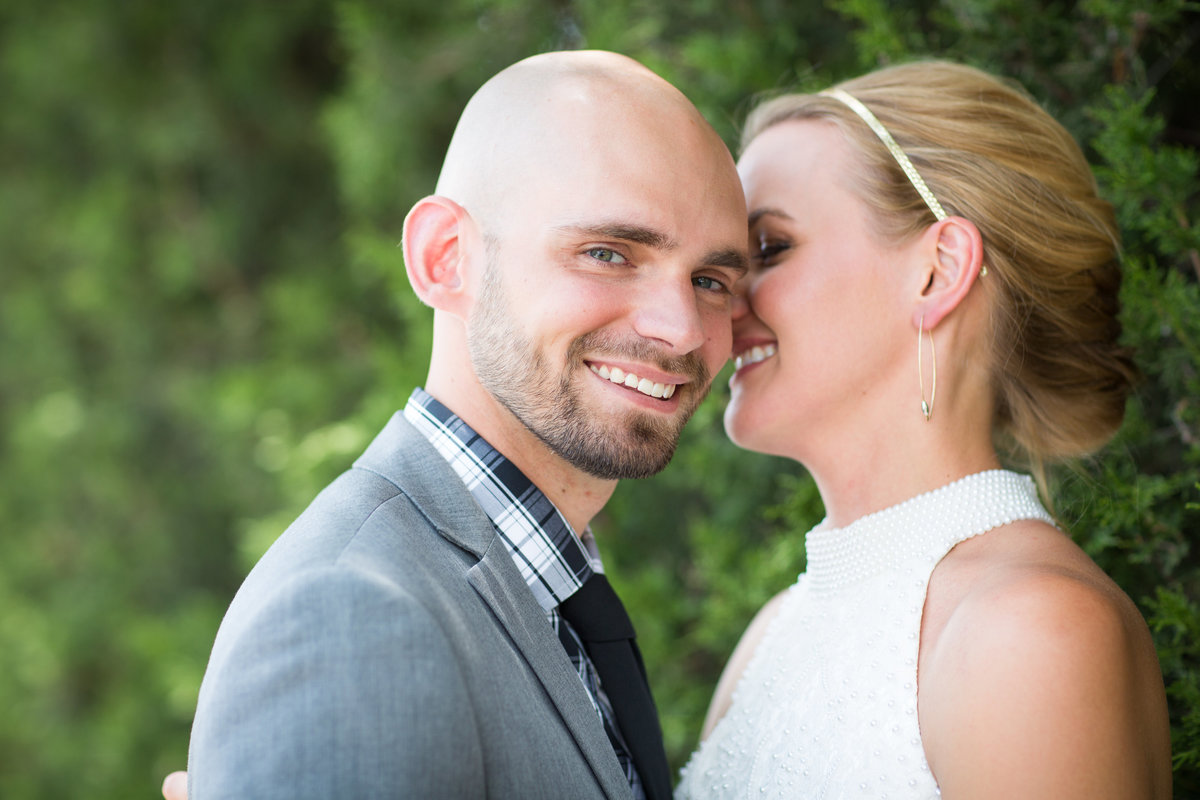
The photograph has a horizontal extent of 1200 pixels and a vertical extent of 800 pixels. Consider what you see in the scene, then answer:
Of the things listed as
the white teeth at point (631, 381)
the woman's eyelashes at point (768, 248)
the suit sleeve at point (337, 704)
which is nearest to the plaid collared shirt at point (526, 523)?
the white teeth at point (631, 381)

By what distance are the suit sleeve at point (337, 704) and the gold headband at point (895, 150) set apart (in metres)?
1.45

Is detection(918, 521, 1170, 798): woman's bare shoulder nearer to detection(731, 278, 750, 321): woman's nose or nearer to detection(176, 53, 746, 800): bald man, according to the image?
detection(176, 53, 746, 800): bald man

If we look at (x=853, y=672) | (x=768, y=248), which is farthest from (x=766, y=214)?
(x=853, y=672)

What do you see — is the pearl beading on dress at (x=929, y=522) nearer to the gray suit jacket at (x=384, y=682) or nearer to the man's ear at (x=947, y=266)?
the man's ear at (x=947, y=266)

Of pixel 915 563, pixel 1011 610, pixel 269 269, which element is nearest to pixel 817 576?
pixel 915 563

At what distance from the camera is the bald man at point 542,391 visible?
147 centimetres

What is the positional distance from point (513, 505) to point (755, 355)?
0.76 meters

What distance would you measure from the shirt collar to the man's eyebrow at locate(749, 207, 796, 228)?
0.87 metres

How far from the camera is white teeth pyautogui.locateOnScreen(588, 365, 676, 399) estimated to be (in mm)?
1884

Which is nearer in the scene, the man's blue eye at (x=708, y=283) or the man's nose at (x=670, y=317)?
the man's nose at (x=670, y=317)

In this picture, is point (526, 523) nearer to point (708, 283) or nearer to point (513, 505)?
point (513, 505)

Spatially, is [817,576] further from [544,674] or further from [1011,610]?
[544,674]

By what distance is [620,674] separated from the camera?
1956 mm

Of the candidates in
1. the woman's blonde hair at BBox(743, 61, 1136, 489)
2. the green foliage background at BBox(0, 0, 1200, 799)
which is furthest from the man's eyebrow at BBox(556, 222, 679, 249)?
the green foliage background at BBox(0, 0, 1200, 799)
